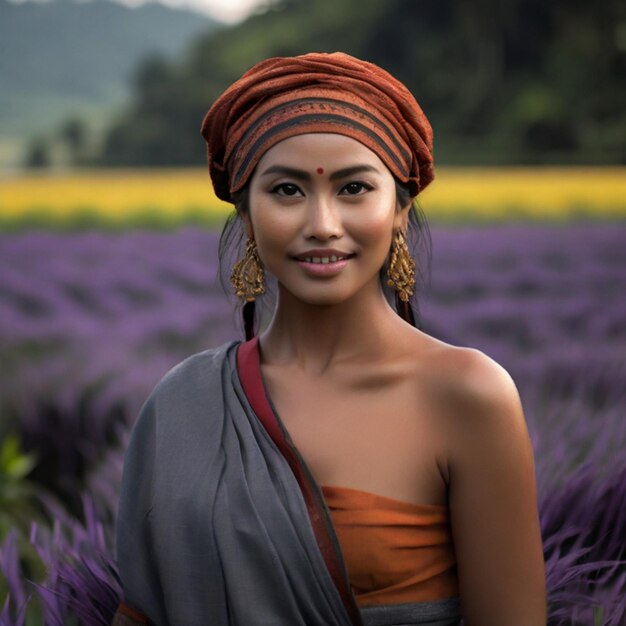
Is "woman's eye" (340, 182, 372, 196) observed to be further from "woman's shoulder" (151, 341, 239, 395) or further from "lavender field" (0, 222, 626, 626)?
"lavender field" (0, 222, 626, 626)

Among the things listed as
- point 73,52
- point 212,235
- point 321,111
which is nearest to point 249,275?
point 321,111

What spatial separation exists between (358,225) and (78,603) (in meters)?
0.98

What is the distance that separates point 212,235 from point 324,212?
5440 mm

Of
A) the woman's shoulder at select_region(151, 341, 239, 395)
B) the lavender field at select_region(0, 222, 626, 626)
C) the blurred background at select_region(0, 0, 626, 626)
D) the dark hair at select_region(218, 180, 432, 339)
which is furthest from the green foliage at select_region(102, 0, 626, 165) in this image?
the woman's shoulder at select_region(151, 341, 239, 395)

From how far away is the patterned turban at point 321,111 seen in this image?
174cm

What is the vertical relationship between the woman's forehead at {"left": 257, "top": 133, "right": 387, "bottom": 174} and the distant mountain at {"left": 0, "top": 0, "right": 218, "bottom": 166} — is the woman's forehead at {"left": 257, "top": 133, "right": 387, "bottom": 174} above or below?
below

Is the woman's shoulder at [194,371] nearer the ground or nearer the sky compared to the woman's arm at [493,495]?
nearer the sky

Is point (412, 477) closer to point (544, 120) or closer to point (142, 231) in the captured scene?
point (142, 231)

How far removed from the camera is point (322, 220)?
1.70 meters

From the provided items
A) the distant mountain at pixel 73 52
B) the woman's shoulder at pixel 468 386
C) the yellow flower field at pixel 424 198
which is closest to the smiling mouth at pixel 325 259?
the woman's shoulder at pixel 468 386

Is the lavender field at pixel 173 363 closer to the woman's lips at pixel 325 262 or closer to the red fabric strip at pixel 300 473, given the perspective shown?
the red fabric strip at pixel 300 473

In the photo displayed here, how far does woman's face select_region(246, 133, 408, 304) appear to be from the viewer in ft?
5.63

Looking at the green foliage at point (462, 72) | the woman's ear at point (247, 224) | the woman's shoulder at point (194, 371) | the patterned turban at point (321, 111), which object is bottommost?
the woman's shoulder at point (194, 371)

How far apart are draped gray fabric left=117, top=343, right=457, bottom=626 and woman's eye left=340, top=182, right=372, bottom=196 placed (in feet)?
1.35
